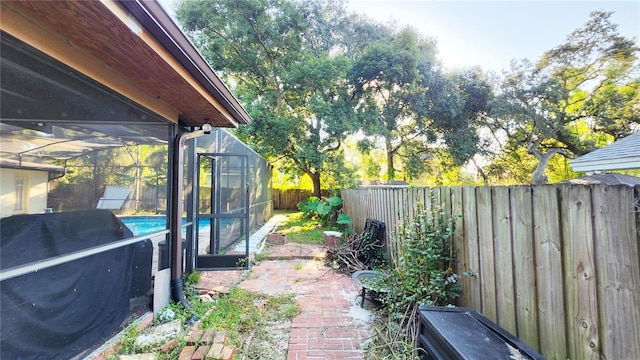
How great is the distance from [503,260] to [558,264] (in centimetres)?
41

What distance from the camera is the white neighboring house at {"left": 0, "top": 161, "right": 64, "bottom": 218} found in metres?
1.40

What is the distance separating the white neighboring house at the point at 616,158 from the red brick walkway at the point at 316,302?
5.39 meters

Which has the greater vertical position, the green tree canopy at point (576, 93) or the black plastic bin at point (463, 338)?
the green tree canopy at point (576, 93)

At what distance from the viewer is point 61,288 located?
1.77 meters

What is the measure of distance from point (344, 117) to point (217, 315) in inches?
344

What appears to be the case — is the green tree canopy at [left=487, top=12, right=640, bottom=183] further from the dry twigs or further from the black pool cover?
the black pool cover

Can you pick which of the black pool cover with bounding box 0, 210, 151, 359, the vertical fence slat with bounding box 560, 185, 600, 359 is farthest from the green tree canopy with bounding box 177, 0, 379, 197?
the vertical fence slat with bounding box 560, 185, 600, 359

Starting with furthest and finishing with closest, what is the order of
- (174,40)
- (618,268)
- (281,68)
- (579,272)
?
1. (281,68)
2. (174,40)
3. (579,272)
4. (618,268)

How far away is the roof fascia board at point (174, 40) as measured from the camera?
1.34 meters

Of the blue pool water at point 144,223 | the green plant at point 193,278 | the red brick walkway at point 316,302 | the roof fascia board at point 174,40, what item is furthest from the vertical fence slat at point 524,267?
the green plant at point 193,278

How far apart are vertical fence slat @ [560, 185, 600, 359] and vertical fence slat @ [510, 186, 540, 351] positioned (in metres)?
0.20

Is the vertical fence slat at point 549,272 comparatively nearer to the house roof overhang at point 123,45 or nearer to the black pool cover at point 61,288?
the house roof overhang at point 123,45

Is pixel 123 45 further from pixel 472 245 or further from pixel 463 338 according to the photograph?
pixel 472 245

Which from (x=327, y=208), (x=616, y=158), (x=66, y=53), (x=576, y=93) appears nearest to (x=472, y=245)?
(x=66, y=53)
